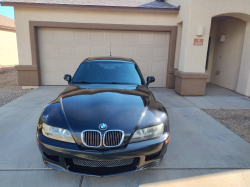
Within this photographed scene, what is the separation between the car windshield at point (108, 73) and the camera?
3853 millimetres

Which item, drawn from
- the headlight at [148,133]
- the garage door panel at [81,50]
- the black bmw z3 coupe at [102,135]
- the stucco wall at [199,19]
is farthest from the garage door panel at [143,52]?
the headlight at [148,133]

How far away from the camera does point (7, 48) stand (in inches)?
663

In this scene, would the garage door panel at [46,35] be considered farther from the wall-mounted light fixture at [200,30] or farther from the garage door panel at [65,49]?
the wall-mounted light fixture at [200,30]

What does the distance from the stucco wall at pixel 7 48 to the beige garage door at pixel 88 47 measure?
10624mm

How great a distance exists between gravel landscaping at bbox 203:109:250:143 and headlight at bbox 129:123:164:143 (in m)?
2.52

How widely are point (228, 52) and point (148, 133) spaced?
26.5ft

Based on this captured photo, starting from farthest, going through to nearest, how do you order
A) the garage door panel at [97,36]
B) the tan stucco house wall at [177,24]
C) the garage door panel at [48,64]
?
1. the garage door panel at [48,64]
2. the garage door panel at [97,36]
3. the tan stucco house wall at [177,24]

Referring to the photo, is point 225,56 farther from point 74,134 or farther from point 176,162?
point 74,134

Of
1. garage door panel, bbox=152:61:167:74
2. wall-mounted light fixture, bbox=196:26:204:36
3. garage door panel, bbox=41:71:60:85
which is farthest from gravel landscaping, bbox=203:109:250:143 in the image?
garage door panel, bbox=41:71:60:85

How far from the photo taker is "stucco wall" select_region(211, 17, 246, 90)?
794cm

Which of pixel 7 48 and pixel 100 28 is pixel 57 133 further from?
pixel 7 48

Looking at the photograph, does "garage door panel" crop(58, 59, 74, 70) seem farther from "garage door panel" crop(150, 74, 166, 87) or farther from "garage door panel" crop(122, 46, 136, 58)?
"garage door panel" crop(150, 74, 166, 87)

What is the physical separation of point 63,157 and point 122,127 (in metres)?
0.80

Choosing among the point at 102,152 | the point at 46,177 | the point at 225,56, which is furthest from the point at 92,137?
the point at 225,56
